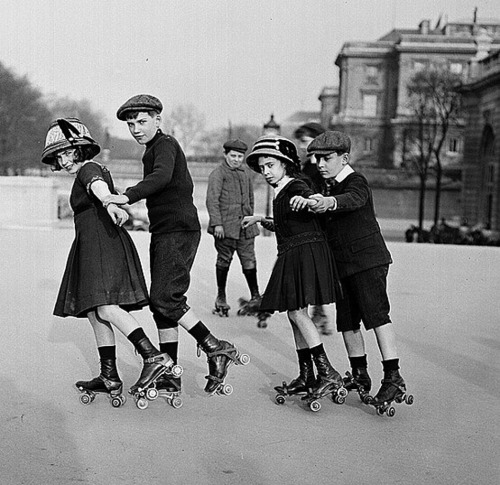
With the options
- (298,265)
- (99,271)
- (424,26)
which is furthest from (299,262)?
(424,26)

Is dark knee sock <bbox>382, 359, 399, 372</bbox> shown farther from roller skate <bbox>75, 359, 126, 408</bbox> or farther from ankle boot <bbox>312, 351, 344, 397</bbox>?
roller skate <bbox>75, 359, 126, 408</bbox>

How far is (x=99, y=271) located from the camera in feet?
16.1

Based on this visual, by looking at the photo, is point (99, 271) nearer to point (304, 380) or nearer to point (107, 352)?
point (107, 352)

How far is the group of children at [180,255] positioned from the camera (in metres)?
4.93

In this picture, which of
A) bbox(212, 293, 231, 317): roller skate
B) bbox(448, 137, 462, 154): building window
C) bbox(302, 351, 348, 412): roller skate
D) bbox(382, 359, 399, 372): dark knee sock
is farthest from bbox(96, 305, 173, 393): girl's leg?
bbox(448, 137, 462, 154): building window

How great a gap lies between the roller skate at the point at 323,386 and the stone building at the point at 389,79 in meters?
57.4

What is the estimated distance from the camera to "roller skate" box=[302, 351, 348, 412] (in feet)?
16.1

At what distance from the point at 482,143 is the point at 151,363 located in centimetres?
4101

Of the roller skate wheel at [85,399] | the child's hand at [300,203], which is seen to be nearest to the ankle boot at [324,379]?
the child's hand at [300,203]

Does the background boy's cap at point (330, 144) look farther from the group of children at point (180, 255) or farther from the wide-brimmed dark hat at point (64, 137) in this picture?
the wide-brimmed dark hat at point (64, 137)

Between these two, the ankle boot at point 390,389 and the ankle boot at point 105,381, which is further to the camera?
the ankle boot at point 105,381

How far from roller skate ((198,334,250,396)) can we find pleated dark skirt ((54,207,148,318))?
1.71 feet

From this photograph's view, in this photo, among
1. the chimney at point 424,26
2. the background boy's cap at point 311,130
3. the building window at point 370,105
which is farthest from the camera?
the chimney at point 424,26

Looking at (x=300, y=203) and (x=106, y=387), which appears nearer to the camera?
(x=300, y=203)
